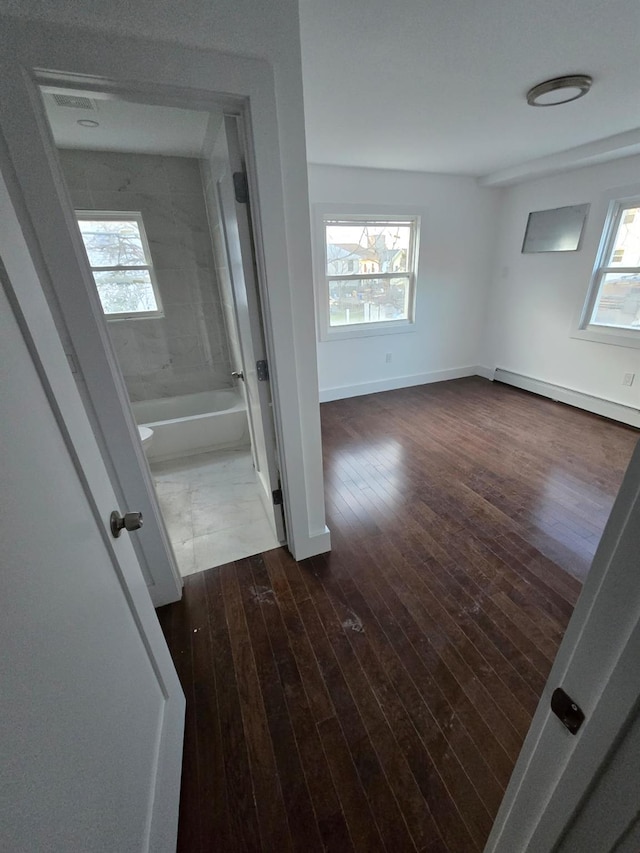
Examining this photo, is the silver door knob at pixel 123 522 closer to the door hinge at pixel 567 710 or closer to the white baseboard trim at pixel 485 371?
the door hinge at pixel 567 710

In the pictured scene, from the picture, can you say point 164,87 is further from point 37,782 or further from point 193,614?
point 193,614

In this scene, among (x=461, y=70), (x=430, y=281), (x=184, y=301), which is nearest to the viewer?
(x=461, y=70)

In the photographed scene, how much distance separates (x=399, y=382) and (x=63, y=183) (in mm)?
3881

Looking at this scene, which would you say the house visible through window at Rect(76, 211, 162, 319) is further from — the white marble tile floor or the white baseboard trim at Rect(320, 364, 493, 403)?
the white baseboard trim at Rect(320, 364, 493, 403)

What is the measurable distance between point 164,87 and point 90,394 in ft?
3.36

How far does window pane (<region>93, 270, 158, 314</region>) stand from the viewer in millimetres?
3205

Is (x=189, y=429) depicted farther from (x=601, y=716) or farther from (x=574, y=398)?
(x=574, y=398)

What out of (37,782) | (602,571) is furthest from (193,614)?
(602,571)

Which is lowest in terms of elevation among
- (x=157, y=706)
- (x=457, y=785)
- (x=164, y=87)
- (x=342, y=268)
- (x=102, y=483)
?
(x=457, y=785)

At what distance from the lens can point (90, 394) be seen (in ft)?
4.17

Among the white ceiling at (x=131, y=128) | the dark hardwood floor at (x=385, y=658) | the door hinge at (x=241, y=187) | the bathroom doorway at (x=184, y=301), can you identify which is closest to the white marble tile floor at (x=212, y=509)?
the bathroom doorway at (x=184, y=301)

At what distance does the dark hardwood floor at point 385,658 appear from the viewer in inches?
40.7

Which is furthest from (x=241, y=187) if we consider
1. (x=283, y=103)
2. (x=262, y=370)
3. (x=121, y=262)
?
(x=121, y=262)

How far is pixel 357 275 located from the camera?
3.84m
